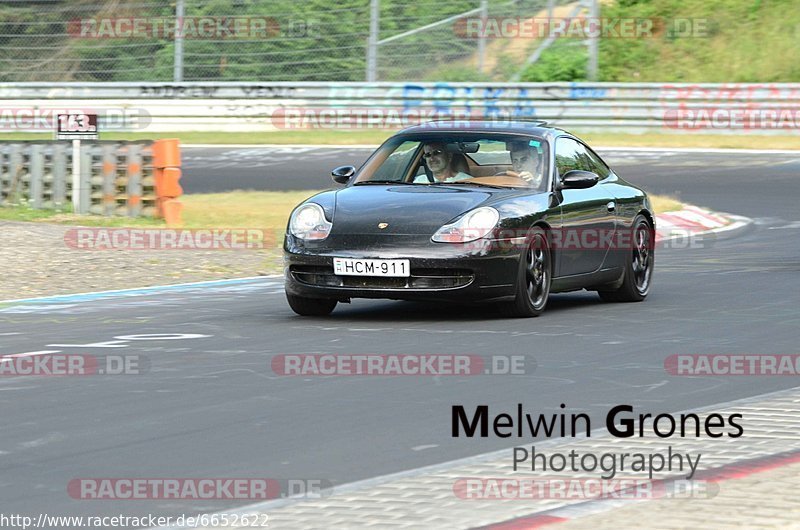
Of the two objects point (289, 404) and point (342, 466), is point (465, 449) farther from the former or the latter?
point (289, 404)

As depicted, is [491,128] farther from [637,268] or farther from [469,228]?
[637,268]

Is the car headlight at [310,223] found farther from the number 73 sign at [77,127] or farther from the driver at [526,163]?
the number 73 sign at [77,127]

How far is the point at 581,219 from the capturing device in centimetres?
1167

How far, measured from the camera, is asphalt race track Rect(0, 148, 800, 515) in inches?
251

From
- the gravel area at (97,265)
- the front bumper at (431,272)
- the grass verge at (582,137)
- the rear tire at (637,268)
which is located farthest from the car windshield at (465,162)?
the grass verge at (582,137)

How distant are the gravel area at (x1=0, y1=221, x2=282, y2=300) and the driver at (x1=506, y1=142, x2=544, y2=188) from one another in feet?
12.7

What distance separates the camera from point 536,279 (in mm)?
11055

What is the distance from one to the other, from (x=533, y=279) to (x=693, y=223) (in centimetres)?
895

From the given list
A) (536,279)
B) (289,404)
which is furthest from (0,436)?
(536,279)

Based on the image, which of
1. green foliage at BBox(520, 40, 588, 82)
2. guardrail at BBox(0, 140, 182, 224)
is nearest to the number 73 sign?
guardrail at BBox(0, 140, 182, 224)

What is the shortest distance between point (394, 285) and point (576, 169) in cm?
214

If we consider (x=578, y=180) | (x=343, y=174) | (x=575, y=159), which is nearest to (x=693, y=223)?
(x=575, y=159)

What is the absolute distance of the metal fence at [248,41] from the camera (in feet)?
112

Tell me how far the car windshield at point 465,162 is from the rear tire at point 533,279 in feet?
1.79
